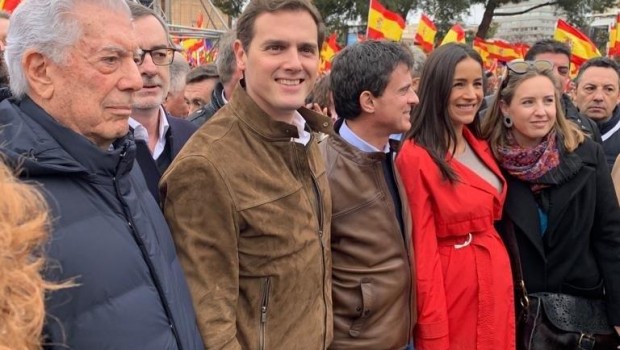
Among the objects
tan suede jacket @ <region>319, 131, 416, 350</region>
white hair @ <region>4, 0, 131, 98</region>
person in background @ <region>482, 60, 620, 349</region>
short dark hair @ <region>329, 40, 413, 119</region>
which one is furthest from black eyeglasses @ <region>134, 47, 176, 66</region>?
person in background @ <region>482, 60, 620, 349</region>

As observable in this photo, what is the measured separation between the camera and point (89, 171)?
4.49 feet

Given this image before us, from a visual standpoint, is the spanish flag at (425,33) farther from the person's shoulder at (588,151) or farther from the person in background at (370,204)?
the person in background at (370,204)

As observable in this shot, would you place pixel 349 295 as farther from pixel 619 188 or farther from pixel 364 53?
pixel 619 188

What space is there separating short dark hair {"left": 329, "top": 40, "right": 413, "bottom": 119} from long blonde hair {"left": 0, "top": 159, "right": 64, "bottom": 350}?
1542 millimetres

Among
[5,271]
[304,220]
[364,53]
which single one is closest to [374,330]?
[304,220]

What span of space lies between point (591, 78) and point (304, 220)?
3.78 metres

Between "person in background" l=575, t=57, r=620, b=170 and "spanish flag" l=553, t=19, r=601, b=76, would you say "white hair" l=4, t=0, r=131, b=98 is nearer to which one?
"person in background" l=575, t=57, r=620, b=170

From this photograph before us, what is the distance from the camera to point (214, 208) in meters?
1.72

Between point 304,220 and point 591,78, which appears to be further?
point 591,78

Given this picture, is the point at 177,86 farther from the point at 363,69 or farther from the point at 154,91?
the point at 363,69

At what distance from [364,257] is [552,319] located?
1036 mm

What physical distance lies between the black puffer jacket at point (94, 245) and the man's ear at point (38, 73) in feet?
0.13

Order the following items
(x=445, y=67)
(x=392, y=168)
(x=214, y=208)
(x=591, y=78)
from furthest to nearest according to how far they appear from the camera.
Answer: (x=591, y=78) → (x=445, y=67) → (x=392, y=168) → (x=214, y=208)

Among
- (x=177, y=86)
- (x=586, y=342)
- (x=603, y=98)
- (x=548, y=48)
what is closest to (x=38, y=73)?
(x=586, y=342)
